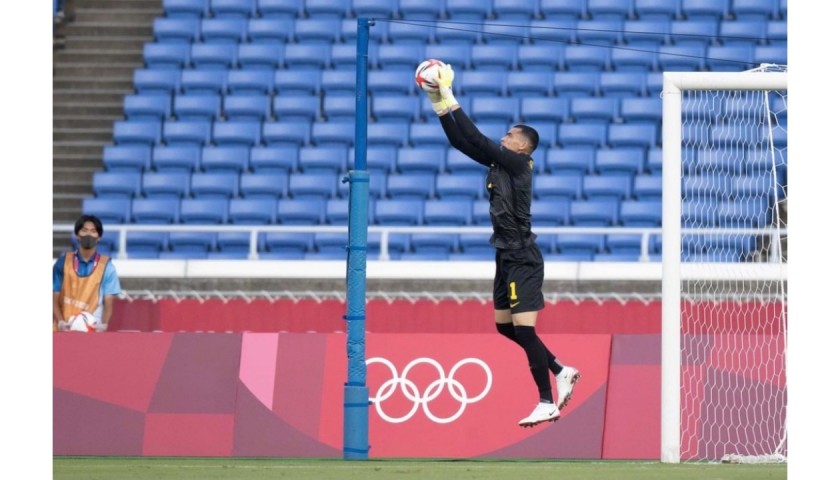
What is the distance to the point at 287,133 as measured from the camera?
18.1 metres

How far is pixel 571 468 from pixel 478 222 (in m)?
8.84

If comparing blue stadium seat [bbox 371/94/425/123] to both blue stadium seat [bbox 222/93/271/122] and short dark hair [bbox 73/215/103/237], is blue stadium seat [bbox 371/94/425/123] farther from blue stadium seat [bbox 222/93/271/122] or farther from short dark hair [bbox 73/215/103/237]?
short dark hair [bbox 73/215/103/237]

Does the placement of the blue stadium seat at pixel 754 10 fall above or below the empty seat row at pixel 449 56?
above

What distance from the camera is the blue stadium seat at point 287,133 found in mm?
18078

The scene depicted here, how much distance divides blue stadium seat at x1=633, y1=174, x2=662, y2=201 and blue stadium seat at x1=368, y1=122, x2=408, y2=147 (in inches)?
110

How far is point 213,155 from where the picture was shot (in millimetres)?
17750

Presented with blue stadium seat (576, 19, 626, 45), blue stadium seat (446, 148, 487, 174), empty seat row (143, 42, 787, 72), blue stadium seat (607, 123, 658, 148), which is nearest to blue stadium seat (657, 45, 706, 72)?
empty seat row (143, 42, 787, 72)

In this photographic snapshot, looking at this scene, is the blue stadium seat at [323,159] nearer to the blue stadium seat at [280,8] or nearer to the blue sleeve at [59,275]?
the blue stadium seat at [280,8]

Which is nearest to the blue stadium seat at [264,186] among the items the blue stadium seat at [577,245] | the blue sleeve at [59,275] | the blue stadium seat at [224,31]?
the blue stadium seat at [224,31]

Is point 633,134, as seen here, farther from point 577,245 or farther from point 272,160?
point 272,160

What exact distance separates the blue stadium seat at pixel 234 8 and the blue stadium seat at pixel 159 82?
1.18 metres

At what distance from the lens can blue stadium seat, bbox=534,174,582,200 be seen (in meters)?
17.1

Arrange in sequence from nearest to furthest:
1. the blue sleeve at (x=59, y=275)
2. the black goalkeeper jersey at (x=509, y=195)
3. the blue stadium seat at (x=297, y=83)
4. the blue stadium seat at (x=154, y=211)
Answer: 1. the black goalkeeper jersey at (x=509, y=195)
2. the blue sleeve at (x=59, y=275)
3. the blue stadium seat at (x=154, y=211)
4. the blue stadium seat at (x=297, y=83)
